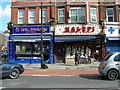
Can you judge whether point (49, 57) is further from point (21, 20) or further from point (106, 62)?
point (106, 62)

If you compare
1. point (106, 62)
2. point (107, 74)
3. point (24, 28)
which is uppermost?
point (24, 28)

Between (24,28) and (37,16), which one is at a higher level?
(37,16)

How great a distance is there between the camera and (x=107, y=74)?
30.5ft

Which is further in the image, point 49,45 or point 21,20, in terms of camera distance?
point 21,20

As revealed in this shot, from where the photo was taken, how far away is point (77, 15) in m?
20.3

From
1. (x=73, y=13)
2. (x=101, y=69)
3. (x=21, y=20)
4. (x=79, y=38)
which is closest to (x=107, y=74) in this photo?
(x=101, y=69)

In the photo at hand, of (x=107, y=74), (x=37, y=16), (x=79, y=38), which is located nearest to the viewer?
(x=107, y=74)

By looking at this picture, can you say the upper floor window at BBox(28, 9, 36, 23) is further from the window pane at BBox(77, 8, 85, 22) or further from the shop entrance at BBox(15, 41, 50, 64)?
the window pane at BBox(77, 8, 85, 22)

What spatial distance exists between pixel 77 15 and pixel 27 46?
6.98 m

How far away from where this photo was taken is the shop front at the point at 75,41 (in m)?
19.4

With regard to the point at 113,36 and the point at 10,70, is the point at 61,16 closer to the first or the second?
the point at 113,36

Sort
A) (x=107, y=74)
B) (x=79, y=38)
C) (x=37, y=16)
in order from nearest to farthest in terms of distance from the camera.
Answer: (x=107, y=74), (x=79, y=38), (x=37, y=16)

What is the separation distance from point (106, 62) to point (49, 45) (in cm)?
1111

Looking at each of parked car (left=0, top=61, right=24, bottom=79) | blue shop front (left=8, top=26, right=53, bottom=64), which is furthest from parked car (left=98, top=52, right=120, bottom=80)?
blue shop front (left=8, top=26, right=53, bottom=64)
